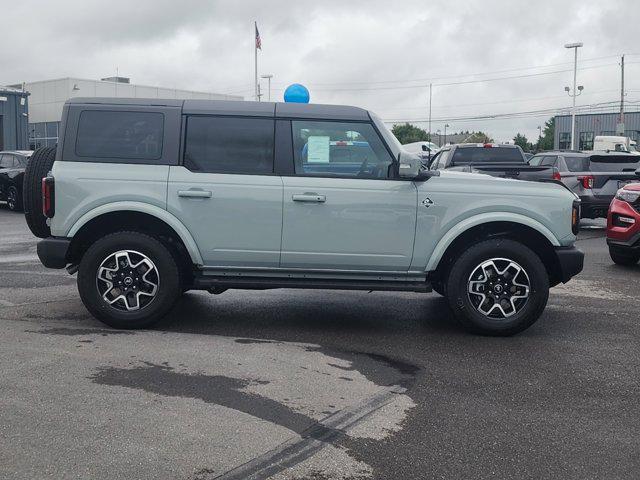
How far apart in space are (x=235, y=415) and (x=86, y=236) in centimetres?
289

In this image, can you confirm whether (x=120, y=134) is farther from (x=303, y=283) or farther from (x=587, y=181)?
(x=587, y=181)

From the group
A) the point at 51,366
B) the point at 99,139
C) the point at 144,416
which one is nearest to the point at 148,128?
the point at 99,139

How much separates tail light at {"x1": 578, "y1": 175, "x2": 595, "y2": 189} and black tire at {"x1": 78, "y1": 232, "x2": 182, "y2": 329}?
11.9 meters

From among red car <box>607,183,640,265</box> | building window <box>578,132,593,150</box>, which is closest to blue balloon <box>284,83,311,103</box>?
red car <box>607,183,640,265</box>

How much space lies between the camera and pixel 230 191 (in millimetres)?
6430

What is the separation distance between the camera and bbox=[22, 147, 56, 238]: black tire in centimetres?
674

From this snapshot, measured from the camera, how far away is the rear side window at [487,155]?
16.4m

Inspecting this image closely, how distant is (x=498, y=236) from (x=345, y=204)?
1.41 m

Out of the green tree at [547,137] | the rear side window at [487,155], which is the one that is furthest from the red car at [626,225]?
the green tree at [547,137]

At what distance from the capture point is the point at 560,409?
475 centimetres

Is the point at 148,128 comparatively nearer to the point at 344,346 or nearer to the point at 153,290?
the point at 153,290

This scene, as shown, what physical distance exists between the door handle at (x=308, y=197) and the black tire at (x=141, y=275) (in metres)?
1.18

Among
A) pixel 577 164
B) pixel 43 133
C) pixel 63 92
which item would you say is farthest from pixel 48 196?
pixel 63 92

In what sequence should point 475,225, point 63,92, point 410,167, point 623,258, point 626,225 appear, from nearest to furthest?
point 410,167
point 475,225
point 626,225
point 623,258
point 63,92
